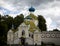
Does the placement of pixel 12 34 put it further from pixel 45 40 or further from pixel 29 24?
pixel 45 40

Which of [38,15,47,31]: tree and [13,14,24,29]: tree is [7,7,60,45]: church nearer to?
[38,15,47,31]: tree

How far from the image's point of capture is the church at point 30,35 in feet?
138

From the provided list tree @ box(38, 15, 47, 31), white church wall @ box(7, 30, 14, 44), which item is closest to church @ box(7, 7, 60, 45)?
white church wall @ box(7, 30, 14, 44)

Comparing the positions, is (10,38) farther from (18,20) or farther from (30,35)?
(18,20)

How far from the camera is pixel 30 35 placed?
143 ft

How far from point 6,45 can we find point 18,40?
263 cm

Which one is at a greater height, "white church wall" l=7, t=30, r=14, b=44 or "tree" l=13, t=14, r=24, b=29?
"tree" l=13, t=14, r=24, b=29

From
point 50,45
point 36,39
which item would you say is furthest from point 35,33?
point 50,45

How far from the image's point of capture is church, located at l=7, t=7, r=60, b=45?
138 feet

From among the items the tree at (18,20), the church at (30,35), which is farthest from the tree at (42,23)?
the church at (30,35)

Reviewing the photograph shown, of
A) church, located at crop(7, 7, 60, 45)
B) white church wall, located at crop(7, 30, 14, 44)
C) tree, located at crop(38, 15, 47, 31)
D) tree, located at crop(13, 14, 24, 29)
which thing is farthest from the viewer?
tree, located at crop(13, 14, 24, 29)

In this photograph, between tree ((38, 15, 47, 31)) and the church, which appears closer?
the church

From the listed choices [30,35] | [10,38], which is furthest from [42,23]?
[10,38]

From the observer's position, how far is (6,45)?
41.5 m
